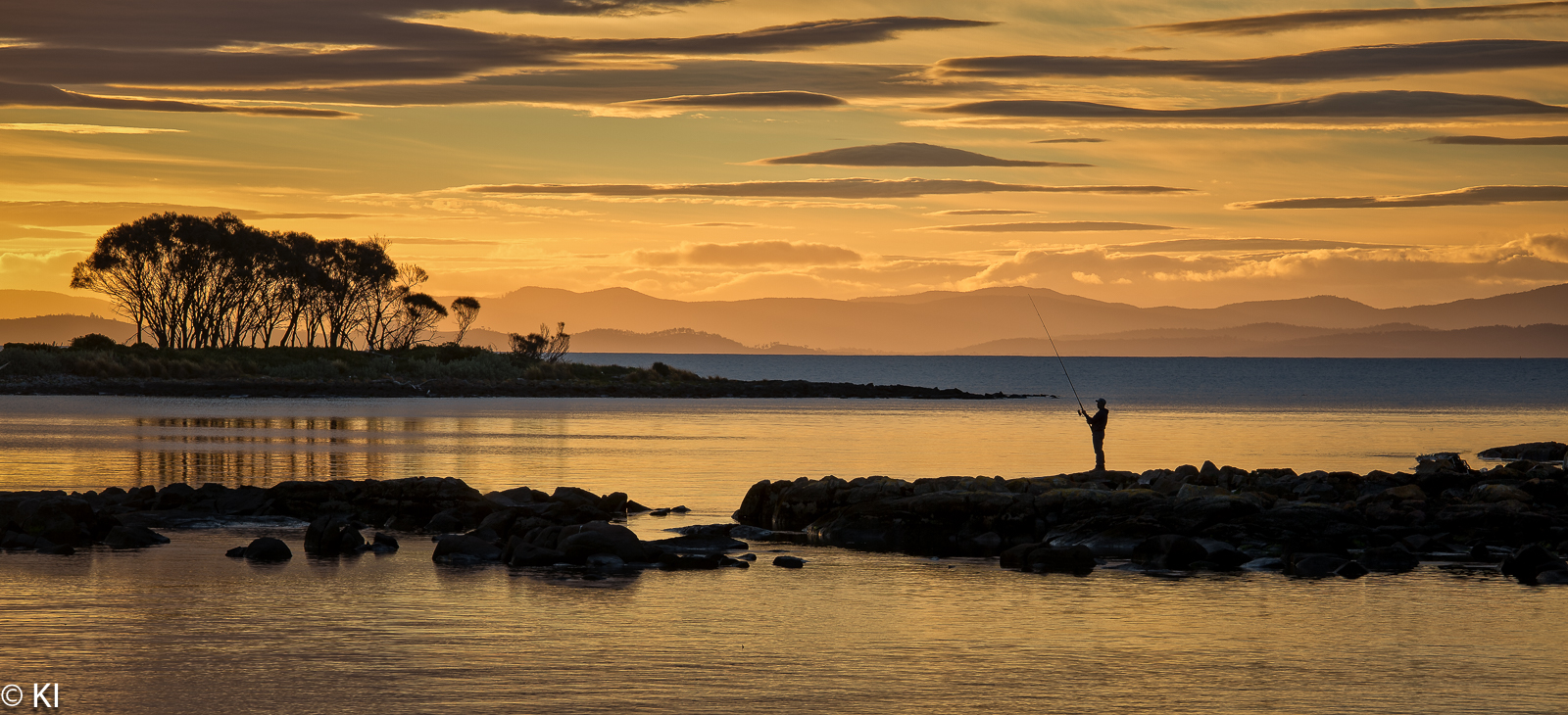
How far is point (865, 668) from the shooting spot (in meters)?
15.2

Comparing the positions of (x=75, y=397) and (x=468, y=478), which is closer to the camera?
(x=468, y=478)

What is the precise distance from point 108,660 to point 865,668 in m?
8.10

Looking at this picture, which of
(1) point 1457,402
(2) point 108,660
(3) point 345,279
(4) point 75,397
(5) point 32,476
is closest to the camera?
(2) point 108,660

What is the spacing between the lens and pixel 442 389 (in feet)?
343

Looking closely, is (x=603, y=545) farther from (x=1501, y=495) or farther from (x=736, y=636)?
(x=1501, y=495)

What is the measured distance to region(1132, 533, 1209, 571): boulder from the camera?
77.5 feet

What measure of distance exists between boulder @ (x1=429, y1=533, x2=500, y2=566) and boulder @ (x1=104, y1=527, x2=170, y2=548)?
527cm

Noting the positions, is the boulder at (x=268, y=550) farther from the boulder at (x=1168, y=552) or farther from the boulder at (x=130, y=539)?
the boulder at (x=1168, y=552)

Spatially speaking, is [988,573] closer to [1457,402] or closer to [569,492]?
[569,492]

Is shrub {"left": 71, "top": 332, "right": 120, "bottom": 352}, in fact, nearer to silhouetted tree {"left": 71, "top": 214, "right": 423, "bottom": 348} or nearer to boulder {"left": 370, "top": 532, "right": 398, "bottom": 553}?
silhouetted tree {"left": 71, "top": 214, "right": 423, "bottom": 348}

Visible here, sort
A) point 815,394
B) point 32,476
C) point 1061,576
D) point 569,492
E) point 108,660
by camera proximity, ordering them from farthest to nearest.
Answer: point 815,394 → point 32,476 → point 569,492 → point 1061,576 → point 108,660

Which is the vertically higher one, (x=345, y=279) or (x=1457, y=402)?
(x=345, y=279)

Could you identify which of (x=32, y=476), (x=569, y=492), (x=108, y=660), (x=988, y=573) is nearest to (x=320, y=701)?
(x=108, y=660)

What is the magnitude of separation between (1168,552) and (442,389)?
285 feet
